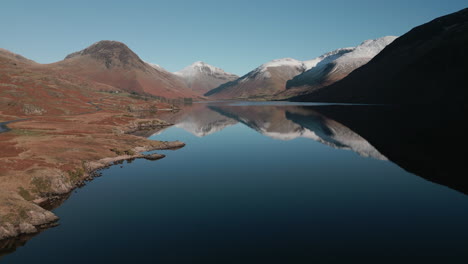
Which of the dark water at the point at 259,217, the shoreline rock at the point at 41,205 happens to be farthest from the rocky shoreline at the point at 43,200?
the dark water at the point at 259,217

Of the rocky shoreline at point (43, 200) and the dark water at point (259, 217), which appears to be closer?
the dark water at point (259, 217)

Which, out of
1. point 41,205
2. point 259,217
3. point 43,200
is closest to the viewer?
point 259,217

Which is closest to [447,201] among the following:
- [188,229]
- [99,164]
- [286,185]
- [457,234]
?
[457,234]

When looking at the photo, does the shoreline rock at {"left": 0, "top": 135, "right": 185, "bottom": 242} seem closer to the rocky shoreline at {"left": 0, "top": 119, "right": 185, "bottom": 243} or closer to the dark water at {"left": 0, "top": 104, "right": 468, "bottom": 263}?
the rocky shoreline at {"left": 0, "top": 119, "right": 185, "bottom": 243}

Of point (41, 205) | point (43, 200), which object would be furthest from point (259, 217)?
point (43, 200)

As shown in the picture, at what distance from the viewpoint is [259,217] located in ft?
111

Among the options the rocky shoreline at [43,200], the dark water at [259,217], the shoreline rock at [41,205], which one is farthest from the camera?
the rocky shoreline at [43,200]

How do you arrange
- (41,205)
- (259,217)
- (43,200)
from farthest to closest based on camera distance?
1. (43,200)
2. (41,205)
3. (259,217)

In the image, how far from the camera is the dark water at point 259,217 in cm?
2644

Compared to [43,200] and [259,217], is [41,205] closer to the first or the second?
[43,200]

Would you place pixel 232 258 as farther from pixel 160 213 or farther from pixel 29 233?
pixel 29 233

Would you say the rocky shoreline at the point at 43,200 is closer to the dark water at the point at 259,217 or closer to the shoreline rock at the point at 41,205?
the shoreline rock at the point at 41,205

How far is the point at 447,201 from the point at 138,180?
45.8m

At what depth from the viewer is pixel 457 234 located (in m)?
29.5
